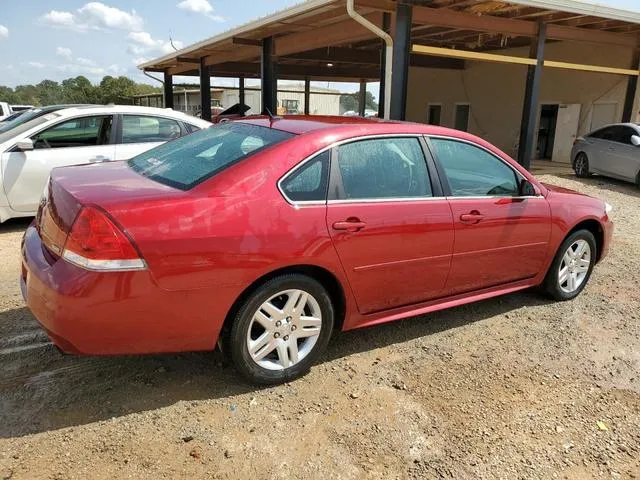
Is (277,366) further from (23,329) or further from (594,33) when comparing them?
(594,33)

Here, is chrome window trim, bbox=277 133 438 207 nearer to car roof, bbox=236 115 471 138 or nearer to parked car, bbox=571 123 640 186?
car roof, bbox=236 115 471 138

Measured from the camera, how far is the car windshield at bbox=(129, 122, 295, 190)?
3025 millimetres

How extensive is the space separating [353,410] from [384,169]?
1.53 m

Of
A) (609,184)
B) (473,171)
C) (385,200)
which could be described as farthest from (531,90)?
(385,200)

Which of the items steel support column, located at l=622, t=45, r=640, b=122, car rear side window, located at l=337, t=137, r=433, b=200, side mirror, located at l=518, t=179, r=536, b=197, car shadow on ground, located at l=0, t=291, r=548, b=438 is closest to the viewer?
car shadow on ground, located at l=0, t=291, r=548, b=438

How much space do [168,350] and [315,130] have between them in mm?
1577

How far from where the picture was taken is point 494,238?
3.83 metres

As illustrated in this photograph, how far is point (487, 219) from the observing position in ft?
12.3

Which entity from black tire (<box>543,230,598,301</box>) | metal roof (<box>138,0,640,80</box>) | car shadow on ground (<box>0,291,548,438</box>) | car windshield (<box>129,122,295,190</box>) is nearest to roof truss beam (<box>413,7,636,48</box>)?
metal roof (<box>138,0,640,80</box>)

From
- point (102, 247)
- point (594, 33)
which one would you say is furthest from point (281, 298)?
point (594, 33)

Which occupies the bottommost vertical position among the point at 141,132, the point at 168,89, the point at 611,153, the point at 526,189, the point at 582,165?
the point at 582,165

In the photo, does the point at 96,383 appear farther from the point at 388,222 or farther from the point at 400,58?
the point at 400,58

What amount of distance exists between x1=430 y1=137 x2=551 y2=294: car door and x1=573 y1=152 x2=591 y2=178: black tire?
946cm

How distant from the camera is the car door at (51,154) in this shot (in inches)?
242
